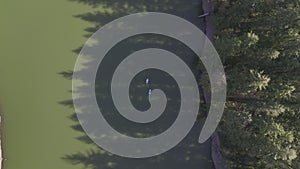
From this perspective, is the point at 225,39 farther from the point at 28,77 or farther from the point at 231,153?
the point at 28,77

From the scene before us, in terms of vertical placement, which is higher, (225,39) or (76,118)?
(225,39)

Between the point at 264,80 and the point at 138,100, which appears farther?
the point at 138,100

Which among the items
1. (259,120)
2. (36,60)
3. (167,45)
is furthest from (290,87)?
(36,60)

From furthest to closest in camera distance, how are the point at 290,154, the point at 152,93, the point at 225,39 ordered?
the point at 152,93
the point at 225,39
the point at 290,154

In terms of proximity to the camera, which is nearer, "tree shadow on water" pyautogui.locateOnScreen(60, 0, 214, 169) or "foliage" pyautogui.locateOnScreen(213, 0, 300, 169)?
"foliage" pyautogui.locateOnScreen(213, 0, 300, 169)

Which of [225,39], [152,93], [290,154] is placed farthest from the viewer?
[152,93]

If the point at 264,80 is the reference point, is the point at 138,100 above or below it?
below

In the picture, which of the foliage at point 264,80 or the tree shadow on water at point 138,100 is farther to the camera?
the tree shadow on water at point 138,100

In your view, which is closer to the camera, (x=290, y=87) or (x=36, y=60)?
(x=290, y=87)
